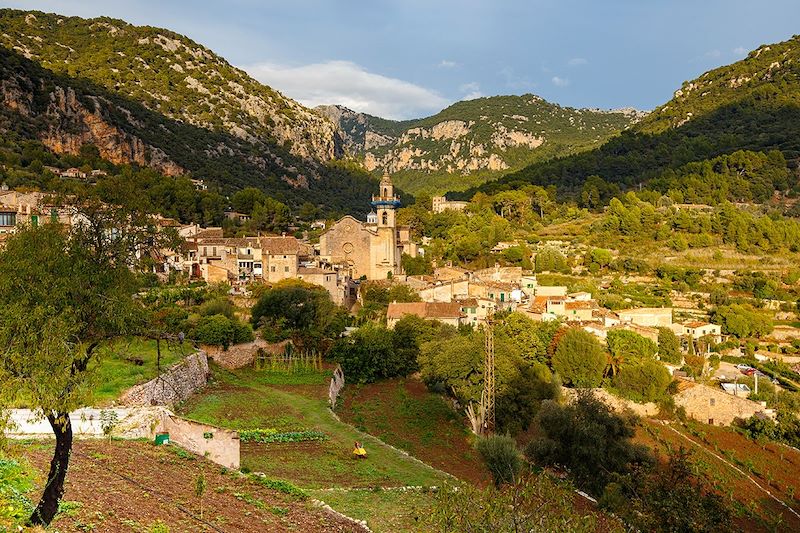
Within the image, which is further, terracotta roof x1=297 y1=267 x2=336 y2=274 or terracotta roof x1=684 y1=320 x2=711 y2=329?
terracotta roof x1=684 y1=320 x2=711 y2=329

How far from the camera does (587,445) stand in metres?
19.9

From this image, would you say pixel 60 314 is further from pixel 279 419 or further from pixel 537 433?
pixel 537 433

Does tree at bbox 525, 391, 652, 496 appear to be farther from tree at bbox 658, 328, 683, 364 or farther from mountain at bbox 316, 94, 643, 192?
mountain at bbox 316, 94, 643, 192

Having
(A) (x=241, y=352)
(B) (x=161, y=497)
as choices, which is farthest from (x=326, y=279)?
(B) (x=161, y=497)

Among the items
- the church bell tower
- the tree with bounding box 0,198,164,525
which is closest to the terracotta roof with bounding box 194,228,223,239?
the church bell tower

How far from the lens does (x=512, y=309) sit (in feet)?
137

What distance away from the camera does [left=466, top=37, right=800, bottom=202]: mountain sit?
90312mm

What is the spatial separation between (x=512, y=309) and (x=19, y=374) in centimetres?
3658

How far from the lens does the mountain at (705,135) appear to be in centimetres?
9031

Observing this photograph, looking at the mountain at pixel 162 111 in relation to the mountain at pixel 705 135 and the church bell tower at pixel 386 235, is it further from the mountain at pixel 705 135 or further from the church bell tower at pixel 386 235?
the church bell tower at pixel 386 235

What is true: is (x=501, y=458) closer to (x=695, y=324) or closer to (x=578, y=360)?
(x=578, y=360)

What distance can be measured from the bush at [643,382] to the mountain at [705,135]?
5560 cm

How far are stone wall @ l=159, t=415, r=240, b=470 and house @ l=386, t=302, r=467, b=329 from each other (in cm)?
2275

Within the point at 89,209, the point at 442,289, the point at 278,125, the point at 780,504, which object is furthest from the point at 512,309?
the point at 278,125
